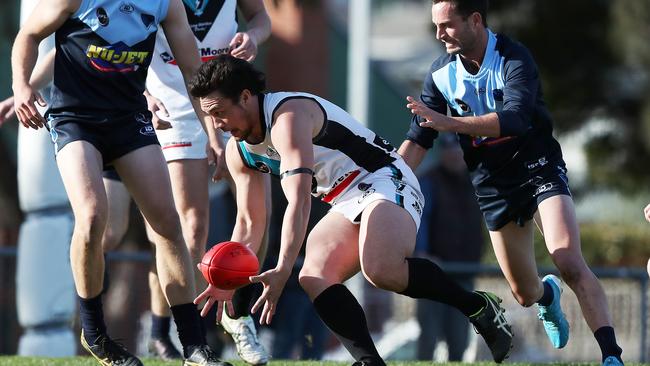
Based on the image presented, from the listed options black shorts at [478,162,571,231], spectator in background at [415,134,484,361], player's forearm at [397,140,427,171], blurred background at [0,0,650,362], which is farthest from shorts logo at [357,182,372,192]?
spectator in background at [415,134,484,361]

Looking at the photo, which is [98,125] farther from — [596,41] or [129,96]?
[596,41]

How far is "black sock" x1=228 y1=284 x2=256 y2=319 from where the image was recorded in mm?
7207

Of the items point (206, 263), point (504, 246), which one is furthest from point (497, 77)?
point (206, 263)

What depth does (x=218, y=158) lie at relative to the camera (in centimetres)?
698

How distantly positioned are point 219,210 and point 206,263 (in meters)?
5.03

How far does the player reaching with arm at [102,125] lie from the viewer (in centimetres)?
641

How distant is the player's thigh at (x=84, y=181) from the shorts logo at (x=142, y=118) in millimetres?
349

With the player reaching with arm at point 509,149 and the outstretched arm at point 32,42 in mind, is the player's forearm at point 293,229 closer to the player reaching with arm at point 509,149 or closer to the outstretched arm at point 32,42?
the player reaching with arm at point 509,149

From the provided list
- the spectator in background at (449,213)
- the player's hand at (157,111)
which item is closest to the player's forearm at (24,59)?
the player's hand at (157,111)

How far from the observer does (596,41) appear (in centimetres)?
1730

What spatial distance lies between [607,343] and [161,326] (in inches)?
112

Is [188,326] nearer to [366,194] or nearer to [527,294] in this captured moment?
[366,194]

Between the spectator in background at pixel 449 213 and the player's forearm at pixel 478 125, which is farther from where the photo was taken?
Answer: the spectator in background at pixel 449 213

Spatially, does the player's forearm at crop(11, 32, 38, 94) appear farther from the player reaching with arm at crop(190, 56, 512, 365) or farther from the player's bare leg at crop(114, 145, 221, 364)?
the player reaching with arm at crop(190, 56, 512, 365)
